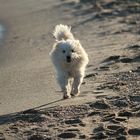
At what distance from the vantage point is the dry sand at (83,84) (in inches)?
345

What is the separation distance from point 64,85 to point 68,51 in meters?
0.57

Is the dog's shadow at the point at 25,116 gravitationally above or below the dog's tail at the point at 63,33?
below

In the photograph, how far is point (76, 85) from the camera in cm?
1093

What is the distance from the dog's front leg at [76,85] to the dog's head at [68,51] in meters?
0.30

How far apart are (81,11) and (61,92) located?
39.2ft

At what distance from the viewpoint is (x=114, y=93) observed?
10.5 metres

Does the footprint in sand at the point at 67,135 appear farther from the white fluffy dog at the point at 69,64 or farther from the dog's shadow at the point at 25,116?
the white fluffy dog at the point at 69,64

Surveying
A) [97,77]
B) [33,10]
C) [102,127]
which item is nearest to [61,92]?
[97,77]

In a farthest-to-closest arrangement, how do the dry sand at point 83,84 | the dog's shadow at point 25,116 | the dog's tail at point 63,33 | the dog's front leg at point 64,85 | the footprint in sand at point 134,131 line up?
the dog's tail at point 63,33 → the dog's front leg at point 64,85 → the dog's shadow at point 25,116 → the dry sand at point 83,84 → the footprint in sand at point 134,131

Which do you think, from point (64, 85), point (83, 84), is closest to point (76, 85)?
point (64, 85)

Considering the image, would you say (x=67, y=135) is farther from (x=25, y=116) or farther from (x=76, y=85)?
(x=76, y=85)

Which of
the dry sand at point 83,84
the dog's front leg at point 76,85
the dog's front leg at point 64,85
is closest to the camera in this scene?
the dry sand at point 83,84

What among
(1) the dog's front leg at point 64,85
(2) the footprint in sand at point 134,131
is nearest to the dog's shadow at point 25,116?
(1) the dog's front leg at point 64,85

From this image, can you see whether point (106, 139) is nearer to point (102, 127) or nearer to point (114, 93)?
point (102, 127)
